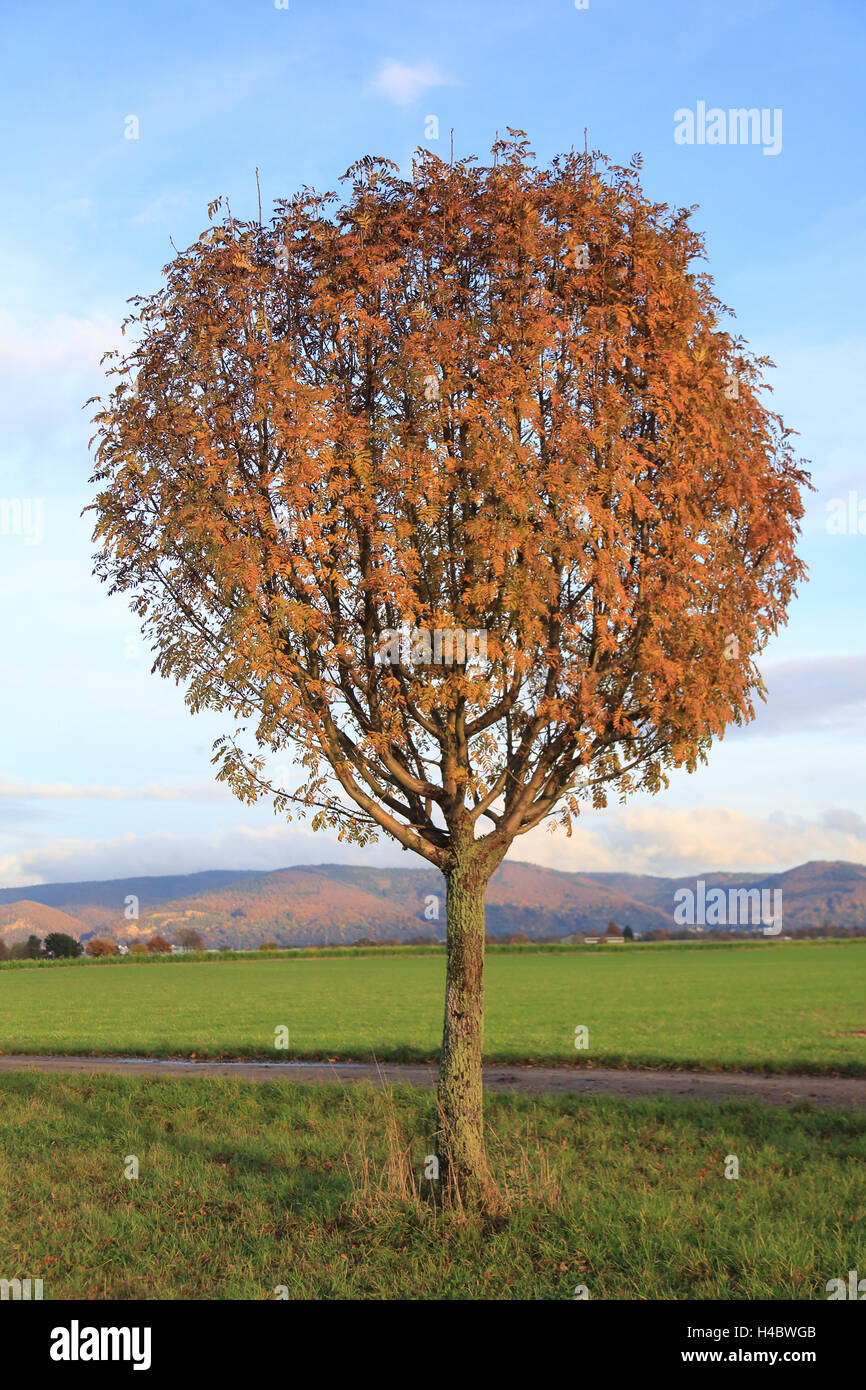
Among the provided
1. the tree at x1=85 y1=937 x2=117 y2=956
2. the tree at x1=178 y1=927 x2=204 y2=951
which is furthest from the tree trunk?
the tree at x1=178 y1=927 x2=204 y2=951

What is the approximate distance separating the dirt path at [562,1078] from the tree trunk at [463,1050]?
799cm

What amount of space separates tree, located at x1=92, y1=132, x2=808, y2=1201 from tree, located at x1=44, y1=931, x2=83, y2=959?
88.6 m

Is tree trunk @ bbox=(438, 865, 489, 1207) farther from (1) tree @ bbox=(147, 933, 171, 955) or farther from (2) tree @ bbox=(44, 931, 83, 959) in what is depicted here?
(1) tree @ bbox=(147, 933, 171, 955)

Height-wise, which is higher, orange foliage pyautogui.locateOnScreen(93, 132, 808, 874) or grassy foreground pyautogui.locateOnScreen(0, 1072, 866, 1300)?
orange foliage pyautogui.locateOnScreen(93, 132, 808, 874)

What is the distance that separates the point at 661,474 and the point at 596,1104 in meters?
10.1

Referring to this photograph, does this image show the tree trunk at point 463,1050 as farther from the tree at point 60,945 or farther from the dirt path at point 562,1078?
the tree at point 60,945

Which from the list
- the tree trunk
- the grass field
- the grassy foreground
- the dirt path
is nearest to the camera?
the grassy foreground

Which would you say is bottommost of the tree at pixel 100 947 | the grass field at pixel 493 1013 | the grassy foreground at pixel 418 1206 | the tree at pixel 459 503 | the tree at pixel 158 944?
the tree at pixel 158 944

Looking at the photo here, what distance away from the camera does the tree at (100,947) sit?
92.8m

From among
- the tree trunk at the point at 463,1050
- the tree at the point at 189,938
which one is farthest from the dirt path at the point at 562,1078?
the tree at the point at 189,938

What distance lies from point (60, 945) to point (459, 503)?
3601 inches

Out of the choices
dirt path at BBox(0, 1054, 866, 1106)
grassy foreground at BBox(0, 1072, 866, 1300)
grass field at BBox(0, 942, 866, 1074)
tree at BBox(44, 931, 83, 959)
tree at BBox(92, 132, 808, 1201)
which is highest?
tree at BBox(92, 132, 808, 1201)

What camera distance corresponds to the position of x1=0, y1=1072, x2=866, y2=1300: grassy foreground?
27.0ft
